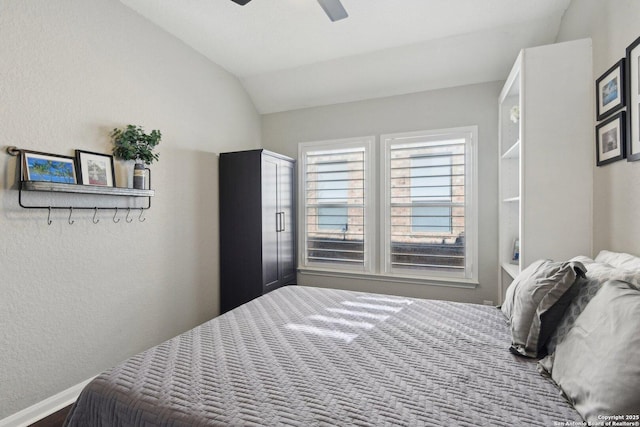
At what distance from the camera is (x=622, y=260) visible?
1.51 metres

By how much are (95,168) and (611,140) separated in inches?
127

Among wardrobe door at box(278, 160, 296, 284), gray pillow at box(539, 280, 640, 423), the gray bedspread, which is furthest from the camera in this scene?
wardrobe door at box(278, 160, 296, 284)

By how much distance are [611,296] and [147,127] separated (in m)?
3.01

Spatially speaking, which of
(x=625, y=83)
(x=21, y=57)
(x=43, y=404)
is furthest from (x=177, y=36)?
(x=625, y=83)

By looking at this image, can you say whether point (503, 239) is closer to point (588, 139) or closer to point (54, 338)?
point (588, 139)

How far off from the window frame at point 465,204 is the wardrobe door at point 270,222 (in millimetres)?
1138

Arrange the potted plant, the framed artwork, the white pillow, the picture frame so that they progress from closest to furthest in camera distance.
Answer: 1. the white pillow
2. the framed artwork
3. the potted plant
4. the picture frame

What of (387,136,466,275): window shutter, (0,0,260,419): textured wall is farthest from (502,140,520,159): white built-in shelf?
(0,0,260,419): textured wall

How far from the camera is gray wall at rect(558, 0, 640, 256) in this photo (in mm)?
1646

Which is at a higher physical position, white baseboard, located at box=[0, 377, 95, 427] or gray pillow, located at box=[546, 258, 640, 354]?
gray pillow, located at box=[546, 258, 640, 354]

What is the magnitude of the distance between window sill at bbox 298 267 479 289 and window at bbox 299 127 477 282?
2 cm

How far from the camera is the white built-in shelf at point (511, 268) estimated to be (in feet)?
8.34

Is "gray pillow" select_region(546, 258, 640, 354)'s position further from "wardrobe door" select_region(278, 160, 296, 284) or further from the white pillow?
"wardrobe door" select_region(278, 160, 296, 284)

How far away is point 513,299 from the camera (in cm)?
160
